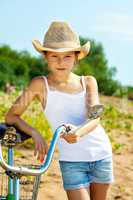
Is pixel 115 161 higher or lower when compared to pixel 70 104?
lower

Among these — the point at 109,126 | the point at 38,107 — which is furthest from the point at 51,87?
the point at 38,107

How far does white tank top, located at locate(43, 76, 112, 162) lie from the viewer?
3.28 metres

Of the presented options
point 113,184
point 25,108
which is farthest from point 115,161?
point 25,108

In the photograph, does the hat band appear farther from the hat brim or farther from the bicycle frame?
the bicycle frame

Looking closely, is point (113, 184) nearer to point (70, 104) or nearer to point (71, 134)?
point (70, 104)

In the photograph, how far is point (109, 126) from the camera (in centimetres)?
1026

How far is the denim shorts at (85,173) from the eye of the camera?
3.33 m

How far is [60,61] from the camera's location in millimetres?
3221

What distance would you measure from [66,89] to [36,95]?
0.16 m

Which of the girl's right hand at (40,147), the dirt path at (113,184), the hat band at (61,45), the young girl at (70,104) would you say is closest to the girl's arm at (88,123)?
the young girl at (70,104)

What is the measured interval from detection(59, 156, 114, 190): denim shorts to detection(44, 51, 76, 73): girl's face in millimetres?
495

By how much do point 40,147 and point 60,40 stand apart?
0.62 m

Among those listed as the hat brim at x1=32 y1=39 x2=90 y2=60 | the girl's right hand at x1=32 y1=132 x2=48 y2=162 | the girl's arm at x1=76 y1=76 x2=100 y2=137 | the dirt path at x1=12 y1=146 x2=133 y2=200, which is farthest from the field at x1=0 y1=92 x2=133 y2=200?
the girl's right hand at x1=32 y1=132 x2=48 y2=162

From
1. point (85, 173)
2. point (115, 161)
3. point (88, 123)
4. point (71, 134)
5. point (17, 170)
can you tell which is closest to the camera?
point (17, 170)
